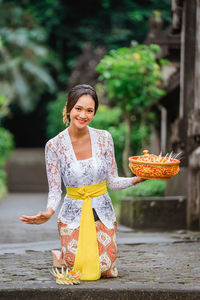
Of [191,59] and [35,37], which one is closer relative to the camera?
[191,59]

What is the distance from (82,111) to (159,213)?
184 inches

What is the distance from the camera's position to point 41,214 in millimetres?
4301

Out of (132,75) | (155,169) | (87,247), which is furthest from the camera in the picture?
(132,75)

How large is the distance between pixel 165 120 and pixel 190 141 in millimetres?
5911

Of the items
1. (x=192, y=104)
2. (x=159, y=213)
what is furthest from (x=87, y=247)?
(x=192, y=104)

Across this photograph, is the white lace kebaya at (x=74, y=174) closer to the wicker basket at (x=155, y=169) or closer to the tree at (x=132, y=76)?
the wicker basket at (x=155, y=169)

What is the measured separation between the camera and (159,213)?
349 inches

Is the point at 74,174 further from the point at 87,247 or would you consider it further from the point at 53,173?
the point at 87,247

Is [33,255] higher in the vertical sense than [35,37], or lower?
lower

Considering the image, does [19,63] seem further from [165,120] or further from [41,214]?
[41,214]

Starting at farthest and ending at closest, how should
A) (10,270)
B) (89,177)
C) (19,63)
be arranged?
(19,63), (10,270), (89,177)

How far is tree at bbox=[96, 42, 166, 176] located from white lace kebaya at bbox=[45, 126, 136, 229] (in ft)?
21.4

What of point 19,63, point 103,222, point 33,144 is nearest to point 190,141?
point 103,222

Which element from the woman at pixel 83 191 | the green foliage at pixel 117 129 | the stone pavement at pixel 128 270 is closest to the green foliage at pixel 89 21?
the green foliage at pixel 117 129
